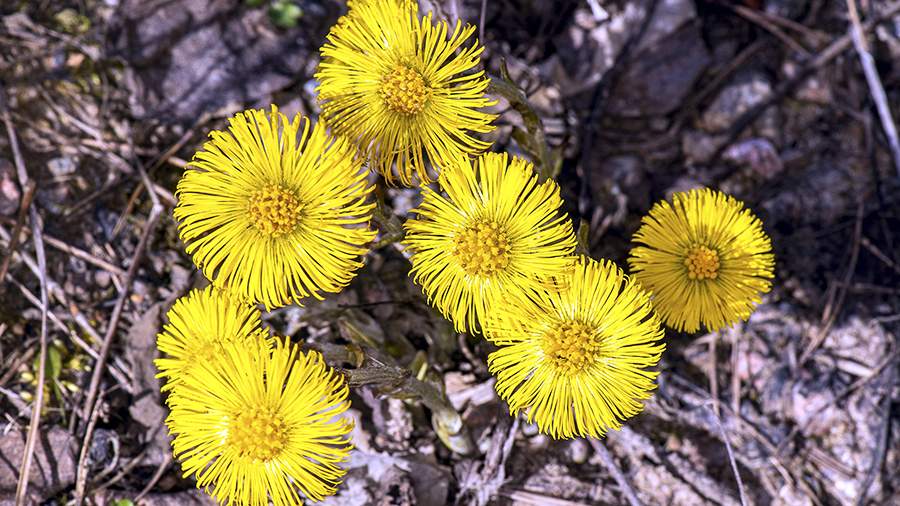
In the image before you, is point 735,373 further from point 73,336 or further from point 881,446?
point 73,336

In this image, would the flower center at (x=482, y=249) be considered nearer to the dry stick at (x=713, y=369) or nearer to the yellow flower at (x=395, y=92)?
the yellow flower at (x=395, y=92)

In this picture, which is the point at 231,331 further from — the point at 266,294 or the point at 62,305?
the point at 62,305

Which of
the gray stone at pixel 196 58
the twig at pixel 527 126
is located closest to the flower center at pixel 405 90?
the twig at pixel 527 126

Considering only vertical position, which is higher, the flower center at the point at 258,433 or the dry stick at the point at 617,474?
the dry stick at the point at 617,474

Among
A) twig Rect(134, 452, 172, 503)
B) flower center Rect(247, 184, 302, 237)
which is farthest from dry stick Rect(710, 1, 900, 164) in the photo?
twig Rect(134, 452, 172, 503)

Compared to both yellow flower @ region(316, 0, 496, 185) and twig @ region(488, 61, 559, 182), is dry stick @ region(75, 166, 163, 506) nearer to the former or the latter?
yellow flower @ region(316, 0, 496, 185)
